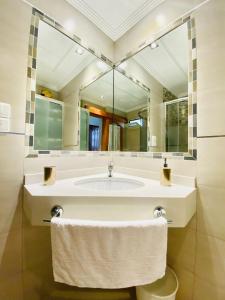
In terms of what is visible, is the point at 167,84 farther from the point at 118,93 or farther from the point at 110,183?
the point at 110,183

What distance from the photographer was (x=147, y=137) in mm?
1310

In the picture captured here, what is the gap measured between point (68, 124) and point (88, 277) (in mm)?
966

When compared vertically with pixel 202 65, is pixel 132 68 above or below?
above

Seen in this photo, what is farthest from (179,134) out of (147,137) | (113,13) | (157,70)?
(113,13)

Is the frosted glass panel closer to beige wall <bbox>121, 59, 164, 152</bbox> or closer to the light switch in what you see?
the light switch

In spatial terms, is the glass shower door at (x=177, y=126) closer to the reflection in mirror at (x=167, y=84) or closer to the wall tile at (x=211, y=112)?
the reflection in mirror at (x=167, y=84)

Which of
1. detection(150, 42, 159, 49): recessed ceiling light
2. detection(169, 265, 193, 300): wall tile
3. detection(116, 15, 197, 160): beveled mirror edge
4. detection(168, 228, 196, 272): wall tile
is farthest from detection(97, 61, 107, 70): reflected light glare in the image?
detection(169, 265, 193, 300): wall tile

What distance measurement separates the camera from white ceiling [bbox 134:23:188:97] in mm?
1037

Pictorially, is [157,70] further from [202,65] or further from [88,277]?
[88,277]

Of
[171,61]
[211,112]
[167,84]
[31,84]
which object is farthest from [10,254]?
[171,61]

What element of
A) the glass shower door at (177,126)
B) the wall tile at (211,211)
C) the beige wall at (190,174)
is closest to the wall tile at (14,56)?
the beige wall at (190,174)

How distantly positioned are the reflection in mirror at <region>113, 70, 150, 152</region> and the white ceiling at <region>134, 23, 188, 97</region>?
0.60ft

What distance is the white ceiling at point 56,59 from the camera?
1.03 meters

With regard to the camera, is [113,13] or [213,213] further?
[113,13]
